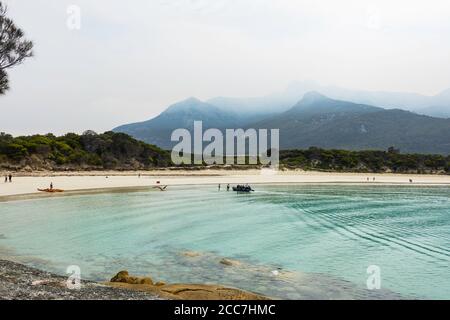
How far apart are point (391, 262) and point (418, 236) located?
788 cm

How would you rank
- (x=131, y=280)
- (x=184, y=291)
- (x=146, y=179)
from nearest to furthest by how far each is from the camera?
(x=184, y=291), (x=131, y=280), (x=146, y=179)

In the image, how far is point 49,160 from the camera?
78.4 meters

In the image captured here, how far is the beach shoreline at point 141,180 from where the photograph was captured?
53656mm

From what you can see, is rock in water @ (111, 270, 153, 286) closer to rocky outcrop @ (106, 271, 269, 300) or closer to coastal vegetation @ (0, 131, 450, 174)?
rocky outcrop @ (106, 271, 269, 300)

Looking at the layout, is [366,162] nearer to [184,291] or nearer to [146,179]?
[146,179]

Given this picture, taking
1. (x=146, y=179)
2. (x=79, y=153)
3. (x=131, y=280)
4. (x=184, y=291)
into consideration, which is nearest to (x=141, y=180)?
(x=146, y=179)

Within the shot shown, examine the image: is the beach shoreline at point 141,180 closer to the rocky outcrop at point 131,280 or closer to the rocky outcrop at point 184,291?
the rocky outcrop at point 131,280

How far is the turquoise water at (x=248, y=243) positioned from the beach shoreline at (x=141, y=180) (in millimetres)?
12199

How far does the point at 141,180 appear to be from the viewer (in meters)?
68.3

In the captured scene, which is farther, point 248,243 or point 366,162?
point 366,162

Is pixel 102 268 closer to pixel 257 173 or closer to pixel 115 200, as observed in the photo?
pixel 115 200

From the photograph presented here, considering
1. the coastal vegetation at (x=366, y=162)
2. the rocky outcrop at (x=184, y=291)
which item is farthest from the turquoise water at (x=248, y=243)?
the coastal vegetation at (x=366, y=162)

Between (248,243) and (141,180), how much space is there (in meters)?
47.2

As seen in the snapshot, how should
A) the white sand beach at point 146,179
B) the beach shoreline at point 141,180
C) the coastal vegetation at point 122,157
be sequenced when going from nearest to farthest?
the beach shoreline at point 141,180 → the white sand beach at point 146,179 → the coastal vegetation at point 122,157
